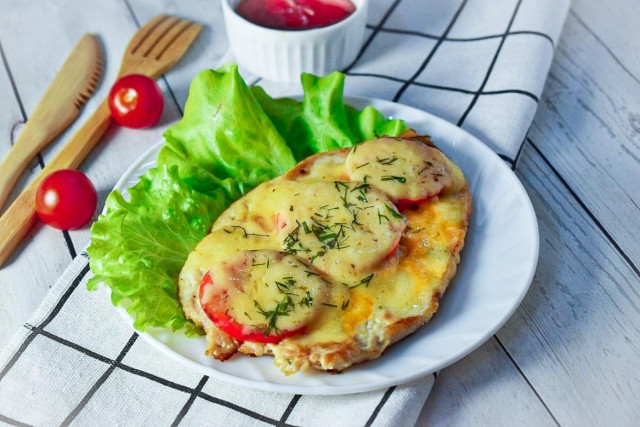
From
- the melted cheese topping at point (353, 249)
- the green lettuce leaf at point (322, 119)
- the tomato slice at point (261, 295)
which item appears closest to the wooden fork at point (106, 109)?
the green lettuce leaf at point (322, 119)

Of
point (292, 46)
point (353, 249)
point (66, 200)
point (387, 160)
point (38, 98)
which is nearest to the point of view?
point (353, 249)

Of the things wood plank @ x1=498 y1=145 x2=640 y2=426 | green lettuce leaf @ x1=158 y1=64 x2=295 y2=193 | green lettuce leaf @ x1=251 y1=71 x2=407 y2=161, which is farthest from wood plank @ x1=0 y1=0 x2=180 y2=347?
wood plank @ x1=498 y1=145 x2=640 y2=426

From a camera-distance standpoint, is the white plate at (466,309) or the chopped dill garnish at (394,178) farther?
the chopped dill garnish at (394,178)

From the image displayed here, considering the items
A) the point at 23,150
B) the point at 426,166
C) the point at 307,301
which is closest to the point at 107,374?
the point at 307,301

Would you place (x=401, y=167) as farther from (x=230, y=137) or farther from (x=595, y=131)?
(x=595, y=131)

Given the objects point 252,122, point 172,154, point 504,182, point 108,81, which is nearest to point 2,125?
point 108,81

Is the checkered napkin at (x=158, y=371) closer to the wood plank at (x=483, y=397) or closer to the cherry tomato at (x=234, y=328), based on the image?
the wood plank at (x=483, y=397)
